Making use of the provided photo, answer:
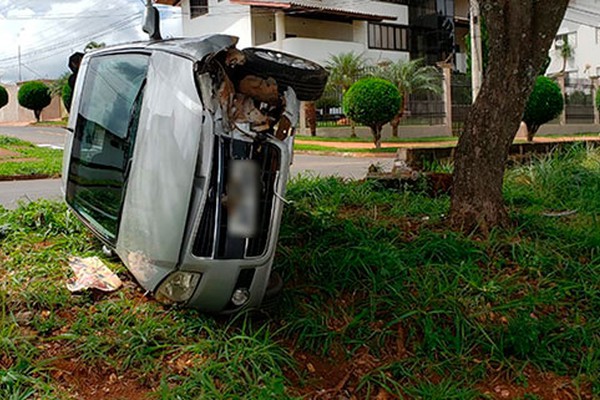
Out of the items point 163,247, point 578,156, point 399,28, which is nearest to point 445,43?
point 399,28

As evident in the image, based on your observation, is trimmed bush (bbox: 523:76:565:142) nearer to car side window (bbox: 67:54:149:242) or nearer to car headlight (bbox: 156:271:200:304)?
car side window (bbox: 67:54:149:242)

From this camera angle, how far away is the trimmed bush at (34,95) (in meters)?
34.3

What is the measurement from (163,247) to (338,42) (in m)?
26.1

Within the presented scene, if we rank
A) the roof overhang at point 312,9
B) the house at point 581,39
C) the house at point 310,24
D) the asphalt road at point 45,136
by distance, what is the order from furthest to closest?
the house at point 581,39
the house at point 310,24
the roof overhang at point 312,9
the asphalt road at point 45,136

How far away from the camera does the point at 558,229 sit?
15.4 ft

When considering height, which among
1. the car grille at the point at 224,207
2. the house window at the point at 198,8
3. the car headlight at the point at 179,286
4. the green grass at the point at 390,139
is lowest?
the car headlight at the point at 179,286

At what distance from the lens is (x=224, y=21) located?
2878cm

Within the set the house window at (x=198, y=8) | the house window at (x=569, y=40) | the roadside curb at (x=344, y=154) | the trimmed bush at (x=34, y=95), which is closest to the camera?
the roadside curb at (x=344, y=154)

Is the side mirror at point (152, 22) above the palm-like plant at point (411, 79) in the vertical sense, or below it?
below

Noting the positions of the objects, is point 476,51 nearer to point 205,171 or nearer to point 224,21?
point 205,171

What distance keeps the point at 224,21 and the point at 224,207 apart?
89.6ft

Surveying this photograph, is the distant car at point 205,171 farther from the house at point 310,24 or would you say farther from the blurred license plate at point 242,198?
the house at point 310,24

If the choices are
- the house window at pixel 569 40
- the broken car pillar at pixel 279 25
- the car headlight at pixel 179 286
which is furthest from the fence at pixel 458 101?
the car headlight at pixel 179 286

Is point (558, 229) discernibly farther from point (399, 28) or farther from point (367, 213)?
point (399, 28)
